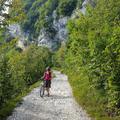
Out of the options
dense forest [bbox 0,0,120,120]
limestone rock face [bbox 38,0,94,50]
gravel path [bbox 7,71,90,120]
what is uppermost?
limestone rock face [bbox 38,0,94,50]

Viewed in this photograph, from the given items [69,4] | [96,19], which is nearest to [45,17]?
[69,4]

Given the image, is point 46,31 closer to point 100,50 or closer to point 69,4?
point 69,4

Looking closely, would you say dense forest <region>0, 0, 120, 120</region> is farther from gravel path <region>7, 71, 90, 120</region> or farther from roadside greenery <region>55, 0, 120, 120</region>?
gravel path <region>7, 71, 90, 120</region>

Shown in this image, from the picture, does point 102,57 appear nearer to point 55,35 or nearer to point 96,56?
point 96,56

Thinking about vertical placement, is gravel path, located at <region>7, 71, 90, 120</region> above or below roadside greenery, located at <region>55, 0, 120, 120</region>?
below

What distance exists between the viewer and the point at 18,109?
→ 22828 millimetres

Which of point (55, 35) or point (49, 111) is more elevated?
point (55, 35)

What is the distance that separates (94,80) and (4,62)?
5.23 metres

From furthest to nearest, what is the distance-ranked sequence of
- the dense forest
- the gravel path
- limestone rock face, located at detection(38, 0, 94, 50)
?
1. limestone rock face, located at detection(38, 0, 94, 50)
2. the gravel path
3. the dense forest

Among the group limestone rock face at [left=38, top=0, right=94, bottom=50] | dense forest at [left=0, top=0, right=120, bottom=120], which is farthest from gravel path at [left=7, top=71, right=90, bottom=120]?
limestone rock face at [left=38, top=0, right=94, bottom=50]

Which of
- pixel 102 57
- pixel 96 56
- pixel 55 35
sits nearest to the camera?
pixel 102 57

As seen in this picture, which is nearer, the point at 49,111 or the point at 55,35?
the point at 49,111

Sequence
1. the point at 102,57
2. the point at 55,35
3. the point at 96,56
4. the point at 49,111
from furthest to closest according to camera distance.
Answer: the point at 55,35, the point at 49,111, the point at 96,56, the point at 102,57

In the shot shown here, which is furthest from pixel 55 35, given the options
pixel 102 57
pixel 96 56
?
pixel 102 57
